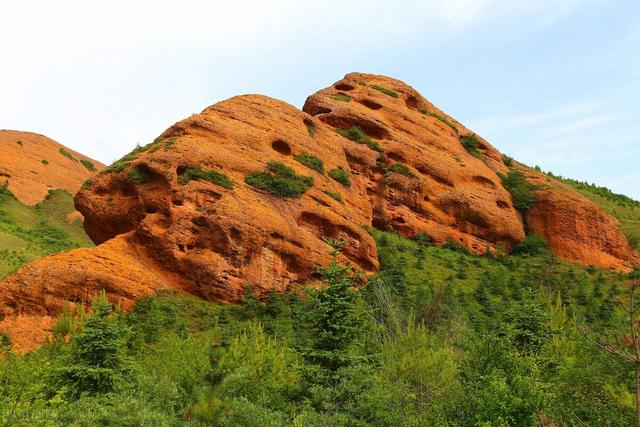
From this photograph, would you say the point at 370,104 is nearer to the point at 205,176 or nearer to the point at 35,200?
the point at 205,176

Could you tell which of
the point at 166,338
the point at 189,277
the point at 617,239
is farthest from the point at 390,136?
the point at 166,338

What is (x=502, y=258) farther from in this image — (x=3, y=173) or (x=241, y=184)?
(x=3, y=173)

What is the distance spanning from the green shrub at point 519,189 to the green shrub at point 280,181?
22437 mm

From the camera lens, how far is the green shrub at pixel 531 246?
1761 inches

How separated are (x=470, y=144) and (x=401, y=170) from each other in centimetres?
1202

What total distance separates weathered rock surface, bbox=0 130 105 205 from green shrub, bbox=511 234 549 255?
51.2 metres

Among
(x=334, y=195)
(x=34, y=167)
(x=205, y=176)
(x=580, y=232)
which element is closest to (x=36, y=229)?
(x=34, y=167)

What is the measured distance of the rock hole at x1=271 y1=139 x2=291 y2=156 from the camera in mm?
36531

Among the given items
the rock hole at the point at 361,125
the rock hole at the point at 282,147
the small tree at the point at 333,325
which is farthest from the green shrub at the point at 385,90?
the small tree at the point at 333,325

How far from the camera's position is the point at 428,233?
43.0 m

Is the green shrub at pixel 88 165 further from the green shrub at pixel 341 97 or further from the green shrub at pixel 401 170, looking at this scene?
the green shrub at pixel 401 170

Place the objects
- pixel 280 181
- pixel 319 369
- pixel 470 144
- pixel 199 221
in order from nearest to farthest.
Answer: pixel 319 369 → pixel 199 221 → pixel 280 181 → pixel 470 144

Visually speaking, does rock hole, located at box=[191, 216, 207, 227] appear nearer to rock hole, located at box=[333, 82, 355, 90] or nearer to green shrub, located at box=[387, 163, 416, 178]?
green shrub, located at box=[387, 163, 416, 178]

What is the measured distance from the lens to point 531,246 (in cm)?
4494
